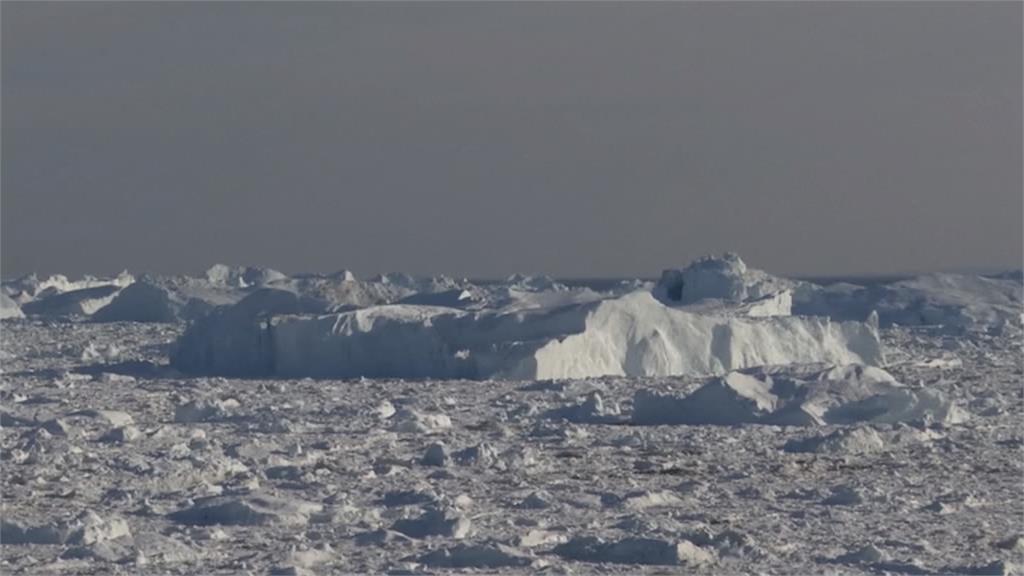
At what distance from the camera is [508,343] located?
65.5ft

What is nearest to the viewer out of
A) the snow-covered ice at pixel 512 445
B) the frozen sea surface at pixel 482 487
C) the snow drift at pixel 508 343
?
the frozen sea surface at pixel 482 487

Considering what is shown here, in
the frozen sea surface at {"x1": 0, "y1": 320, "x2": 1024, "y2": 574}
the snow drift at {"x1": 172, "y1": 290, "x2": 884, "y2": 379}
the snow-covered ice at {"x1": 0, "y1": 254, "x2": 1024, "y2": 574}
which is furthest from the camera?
the snow drift at {"x1": 172, "y1": 290, "x2": 884, "y2": 379}

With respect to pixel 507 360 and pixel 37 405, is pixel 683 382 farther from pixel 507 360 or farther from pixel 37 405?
pixel 37 405

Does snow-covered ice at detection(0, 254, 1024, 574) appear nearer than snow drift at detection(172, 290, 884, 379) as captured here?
Yes

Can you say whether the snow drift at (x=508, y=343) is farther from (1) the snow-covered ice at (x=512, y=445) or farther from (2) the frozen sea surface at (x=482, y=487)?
(2) the frozen sea surface at (x=482, y=487)

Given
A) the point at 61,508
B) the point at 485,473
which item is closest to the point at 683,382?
the point at 485,473

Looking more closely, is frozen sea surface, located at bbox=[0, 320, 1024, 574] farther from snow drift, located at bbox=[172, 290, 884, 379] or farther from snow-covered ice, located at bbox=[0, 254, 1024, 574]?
snow drift, located at bbox=[172, 290, 884, 379]

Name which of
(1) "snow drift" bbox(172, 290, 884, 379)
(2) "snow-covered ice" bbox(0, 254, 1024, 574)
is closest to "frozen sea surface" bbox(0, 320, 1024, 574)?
(2) "snow-covered ice" bbox(0, 254, 1024, 574)

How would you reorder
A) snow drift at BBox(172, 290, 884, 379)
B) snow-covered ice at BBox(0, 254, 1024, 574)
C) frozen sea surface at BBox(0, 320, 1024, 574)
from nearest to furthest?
frozen sea surface at BBox(0, 320, 1024, 574) < snow-covered ice at BBox(0, 254, 1024, 574) < snow drift at BBox(172, 290, 884, 379)

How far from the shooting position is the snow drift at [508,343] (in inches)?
790

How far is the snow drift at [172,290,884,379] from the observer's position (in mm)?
20078

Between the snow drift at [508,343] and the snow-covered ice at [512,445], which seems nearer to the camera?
the snow-covered ice at [512,445]

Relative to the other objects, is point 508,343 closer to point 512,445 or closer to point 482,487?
point 512,445

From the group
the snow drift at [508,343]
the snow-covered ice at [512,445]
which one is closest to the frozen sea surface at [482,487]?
the snow-covered ice at [512,445]
